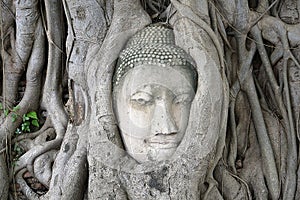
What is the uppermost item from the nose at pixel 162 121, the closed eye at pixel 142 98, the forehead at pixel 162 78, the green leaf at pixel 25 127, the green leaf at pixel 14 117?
the forehead at pixel 162 78

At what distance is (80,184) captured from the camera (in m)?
3.05

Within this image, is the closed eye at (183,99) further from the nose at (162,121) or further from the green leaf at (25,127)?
the green leaf at (25,127)

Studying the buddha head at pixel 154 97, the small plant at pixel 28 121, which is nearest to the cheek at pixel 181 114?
the buddha head at pixel 154 97

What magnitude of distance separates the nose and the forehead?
11cm

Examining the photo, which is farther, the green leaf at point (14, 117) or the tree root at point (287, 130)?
the green leaf at point (14, 117)

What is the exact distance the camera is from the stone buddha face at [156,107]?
110 inches

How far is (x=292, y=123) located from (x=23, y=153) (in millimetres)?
1589

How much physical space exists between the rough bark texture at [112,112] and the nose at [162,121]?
0.09 m

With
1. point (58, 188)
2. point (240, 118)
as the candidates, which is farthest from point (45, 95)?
point (240, 118)

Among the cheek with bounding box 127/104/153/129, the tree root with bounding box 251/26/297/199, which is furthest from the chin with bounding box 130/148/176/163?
the tree root with bounding box 251/26/297/199

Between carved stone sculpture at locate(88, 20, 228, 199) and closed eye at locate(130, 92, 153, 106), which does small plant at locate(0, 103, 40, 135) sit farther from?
closed eye at locate(130, 92, 153, 106)

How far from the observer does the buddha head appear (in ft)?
9.21

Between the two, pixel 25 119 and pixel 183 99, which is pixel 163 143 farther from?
pixel 25 119

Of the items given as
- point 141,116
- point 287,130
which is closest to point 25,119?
point 141,116
